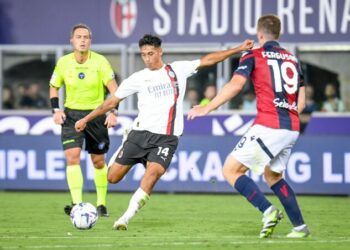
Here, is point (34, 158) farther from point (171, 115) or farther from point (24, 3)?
point (171, 115)

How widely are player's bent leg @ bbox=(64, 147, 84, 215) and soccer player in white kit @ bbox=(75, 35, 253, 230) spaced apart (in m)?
1.44

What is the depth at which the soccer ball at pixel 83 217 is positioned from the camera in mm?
11914

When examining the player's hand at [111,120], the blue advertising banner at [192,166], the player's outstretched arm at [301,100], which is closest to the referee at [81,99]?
the player's hand at [111,120]

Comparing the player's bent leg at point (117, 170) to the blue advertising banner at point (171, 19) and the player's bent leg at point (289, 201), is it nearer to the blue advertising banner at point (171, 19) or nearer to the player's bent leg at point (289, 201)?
the player's bent leg at point (289, 201)

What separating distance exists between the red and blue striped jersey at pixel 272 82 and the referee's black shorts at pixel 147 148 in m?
1.52

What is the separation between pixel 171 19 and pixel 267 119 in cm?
1089

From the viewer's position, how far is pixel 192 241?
35.8ft

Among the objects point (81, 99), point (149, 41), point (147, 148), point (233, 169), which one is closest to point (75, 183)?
point (81, 99)

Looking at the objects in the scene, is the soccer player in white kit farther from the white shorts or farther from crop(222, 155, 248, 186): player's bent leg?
the white shorts

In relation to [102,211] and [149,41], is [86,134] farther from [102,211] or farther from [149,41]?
[149,41]

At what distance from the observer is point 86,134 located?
14.1 meters

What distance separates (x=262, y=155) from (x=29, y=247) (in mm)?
2401

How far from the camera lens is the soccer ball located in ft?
39.1

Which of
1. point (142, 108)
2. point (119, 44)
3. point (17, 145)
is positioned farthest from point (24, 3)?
point (142, 108)
